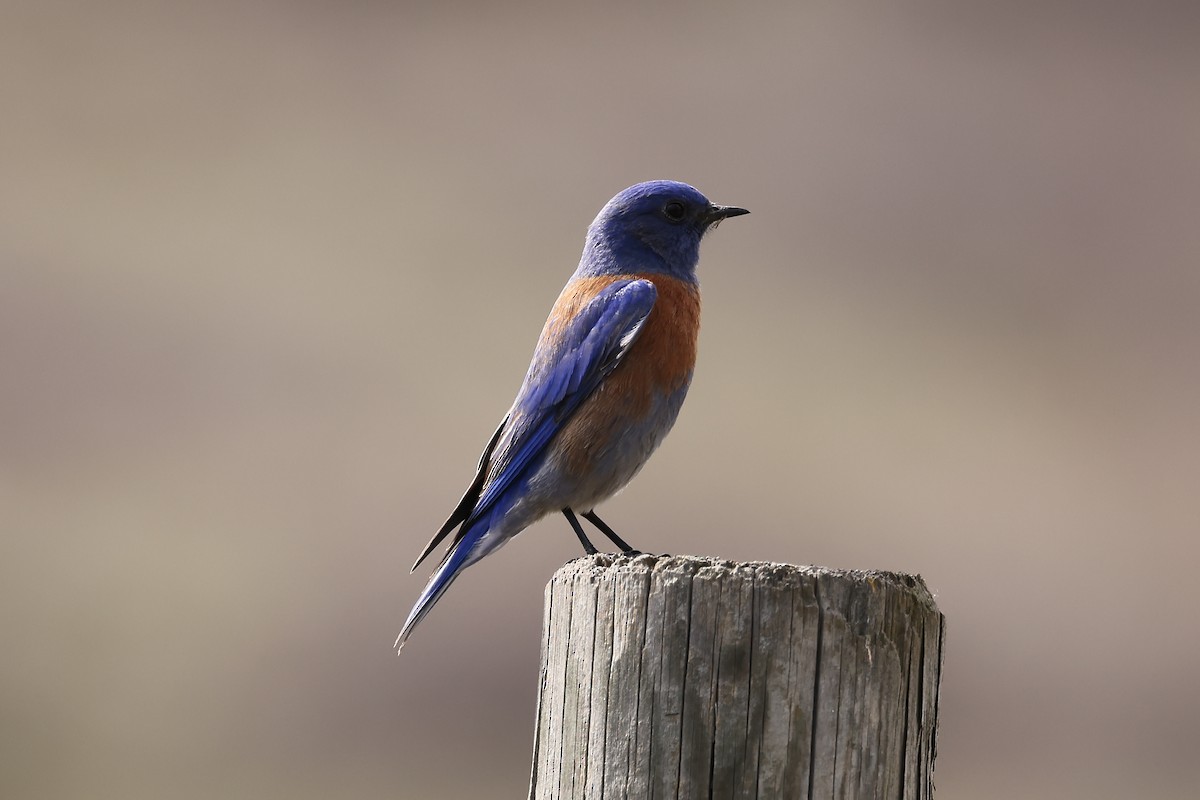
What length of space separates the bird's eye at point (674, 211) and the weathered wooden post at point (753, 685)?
10.4ft

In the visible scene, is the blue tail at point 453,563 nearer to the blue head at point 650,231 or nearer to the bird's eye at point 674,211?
the blue head at point 650,231

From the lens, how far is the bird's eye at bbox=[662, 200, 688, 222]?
6523mm

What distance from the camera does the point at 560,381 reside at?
19.4 ft

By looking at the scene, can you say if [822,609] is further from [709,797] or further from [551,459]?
[551,459]

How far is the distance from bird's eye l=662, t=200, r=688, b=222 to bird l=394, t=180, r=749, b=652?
491 mm

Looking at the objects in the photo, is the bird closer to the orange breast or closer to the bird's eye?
the orange breast

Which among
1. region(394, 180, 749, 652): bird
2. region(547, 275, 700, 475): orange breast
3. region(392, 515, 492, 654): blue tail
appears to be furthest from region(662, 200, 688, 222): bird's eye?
region(392, 515, 492, 654): blue tail

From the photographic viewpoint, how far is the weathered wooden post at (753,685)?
336cm

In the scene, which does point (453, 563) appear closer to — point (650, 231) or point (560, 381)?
point (560, 381)

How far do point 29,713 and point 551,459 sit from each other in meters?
10.5

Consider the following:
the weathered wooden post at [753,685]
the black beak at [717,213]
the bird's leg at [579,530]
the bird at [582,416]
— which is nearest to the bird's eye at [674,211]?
the black beak at [717,213]

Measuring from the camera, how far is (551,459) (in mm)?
5918

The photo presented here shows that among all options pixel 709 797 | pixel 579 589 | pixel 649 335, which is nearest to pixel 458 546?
pixel 649 335

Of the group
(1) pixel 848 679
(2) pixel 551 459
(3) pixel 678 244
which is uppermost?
(3) pixel 678 244
